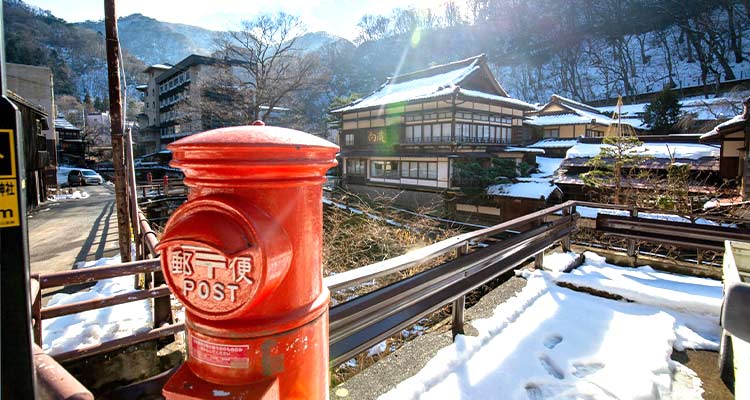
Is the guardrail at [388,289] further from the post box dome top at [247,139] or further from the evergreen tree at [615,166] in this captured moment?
the evergreen tree at [615,166]

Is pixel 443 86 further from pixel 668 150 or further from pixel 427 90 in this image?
pixel 668 150

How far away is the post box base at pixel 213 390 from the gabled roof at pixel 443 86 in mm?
20403

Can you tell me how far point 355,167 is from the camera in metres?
26.7

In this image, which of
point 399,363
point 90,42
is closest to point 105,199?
point 399,363

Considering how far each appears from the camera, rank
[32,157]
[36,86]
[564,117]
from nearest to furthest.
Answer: [32,157], [36,86], [564,117]

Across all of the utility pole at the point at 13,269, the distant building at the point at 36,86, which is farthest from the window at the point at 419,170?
the distant building at the point at 36,86

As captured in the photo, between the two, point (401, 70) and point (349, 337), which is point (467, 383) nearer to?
point (349, 337)

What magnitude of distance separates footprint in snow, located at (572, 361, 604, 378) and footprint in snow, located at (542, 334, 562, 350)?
217 mm

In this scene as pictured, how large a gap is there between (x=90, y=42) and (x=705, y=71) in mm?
81370

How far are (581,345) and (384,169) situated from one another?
70.9 feet

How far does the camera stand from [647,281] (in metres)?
3.96

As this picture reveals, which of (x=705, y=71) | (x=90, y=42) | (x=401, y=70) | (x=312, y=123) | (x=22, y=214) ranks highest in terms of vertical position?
(x=90, y=42)

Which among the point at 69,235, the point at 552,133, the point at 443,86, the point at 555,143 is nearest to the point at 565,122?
the point at 552,133

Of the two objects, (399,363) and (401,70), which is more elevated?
(401,70)
